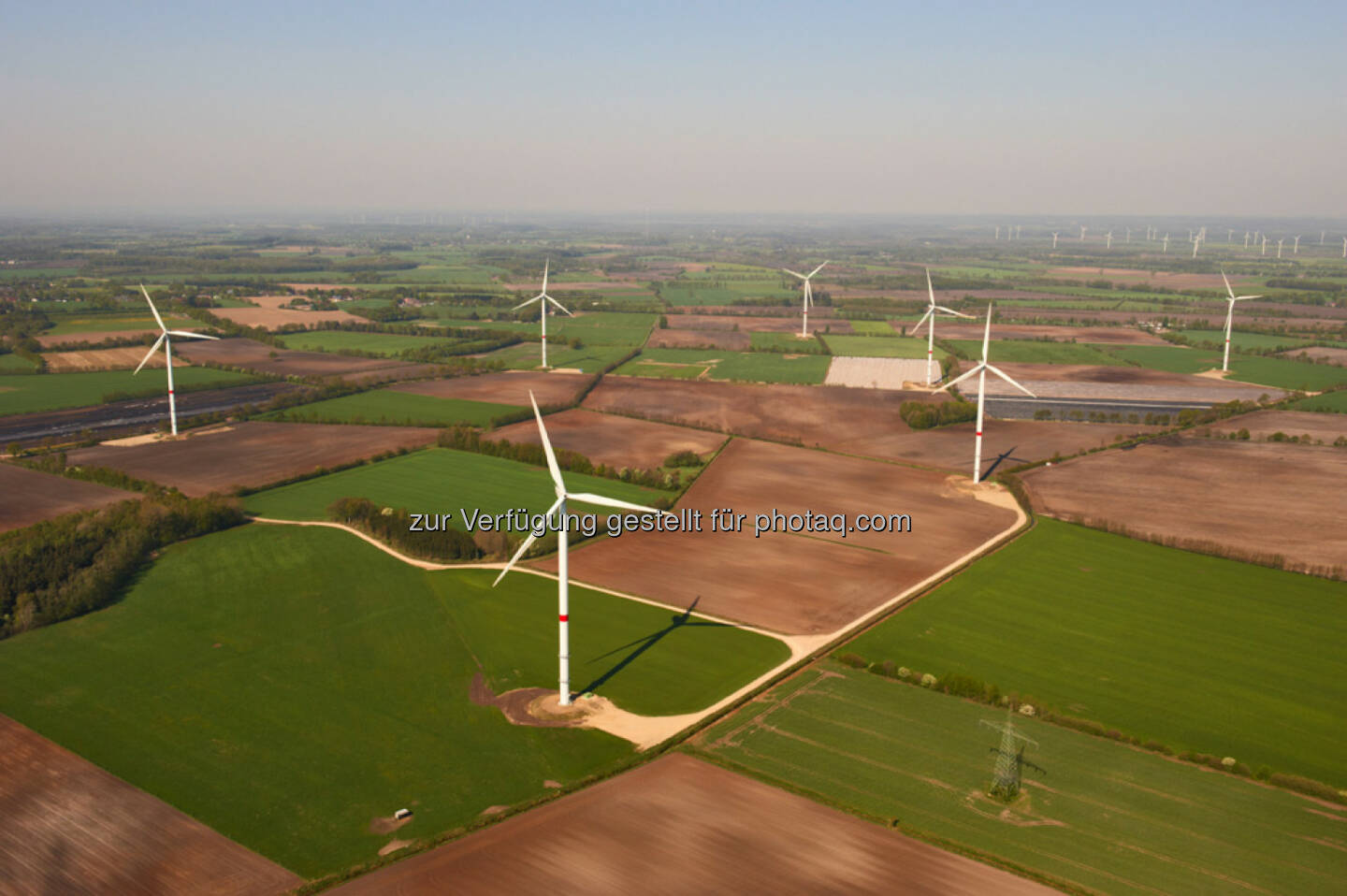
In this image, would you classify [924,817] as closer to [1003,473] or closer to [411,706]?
[411,706]

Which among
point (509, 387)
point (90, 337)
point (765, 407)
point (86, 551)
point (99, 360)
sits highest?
point (90, 337)

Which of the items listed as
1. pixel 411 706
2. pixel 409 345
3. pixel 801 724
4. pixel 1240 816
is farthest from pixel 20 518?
pixel 409 345

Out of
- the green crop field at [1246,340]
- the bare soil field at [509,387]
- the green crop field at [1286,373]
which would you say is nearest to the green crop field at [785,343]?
the bare soil field at [509,387]

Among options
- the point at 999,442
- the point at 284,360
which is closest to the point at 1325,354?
the point at 999,442

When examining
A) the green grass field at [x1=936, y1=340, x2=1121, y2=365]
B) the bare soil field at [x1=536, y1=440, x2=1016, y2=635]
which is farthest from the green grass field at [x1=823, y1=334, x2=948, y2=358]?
the bare soil field at [x1=536, y1=440, x2=1016, y2=635]

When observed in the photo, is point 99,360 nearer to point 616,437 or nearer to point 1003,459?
point 616,437
